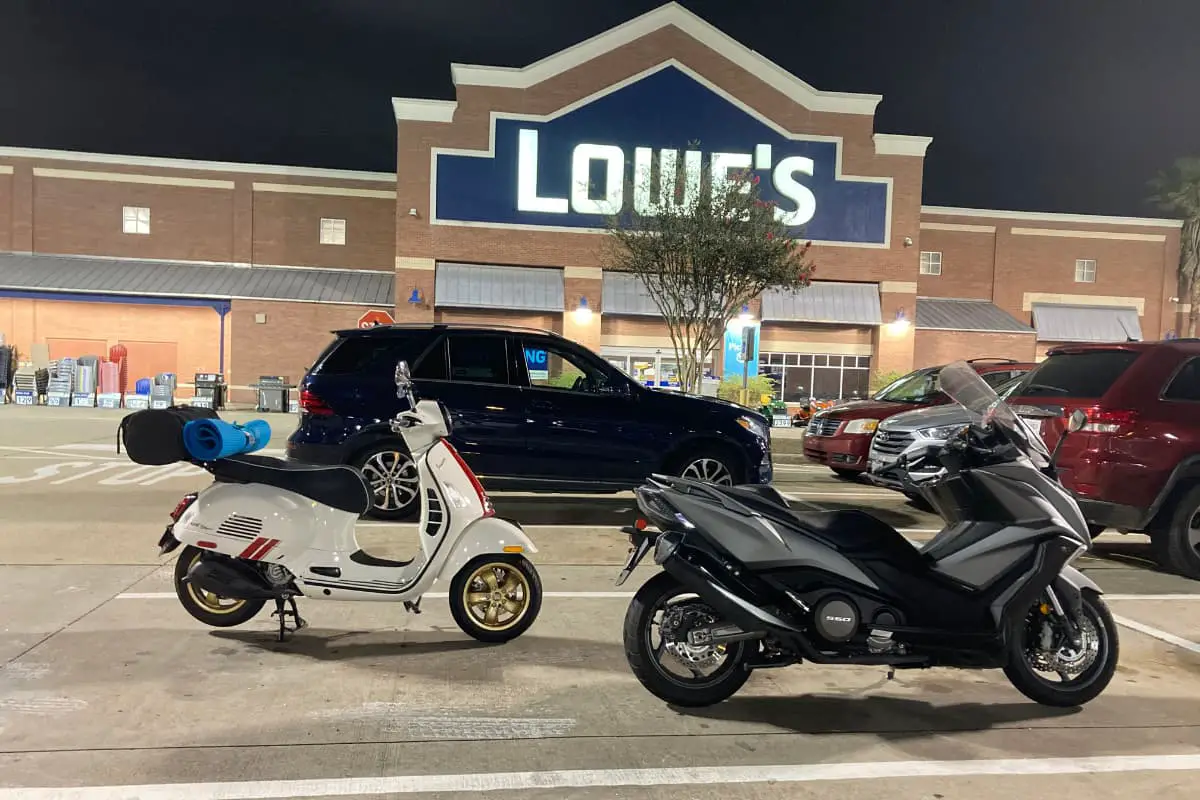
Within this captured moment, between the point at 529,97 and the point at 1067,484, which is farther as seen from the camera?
the point at 529,97

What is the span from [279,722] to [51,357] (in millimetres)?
32262

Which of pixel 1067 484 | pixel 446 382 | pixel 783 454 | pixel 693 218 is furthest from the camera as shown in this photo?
pixel 783 454

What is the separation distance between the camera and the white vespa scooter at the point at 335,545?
4645mm

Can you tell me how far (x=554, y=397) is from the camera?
26.7ft

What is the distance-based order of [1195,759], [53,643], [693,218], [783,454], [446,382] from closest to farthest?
[1195,759] < [53,643] < [446,382] < [693,218] < [783,454]

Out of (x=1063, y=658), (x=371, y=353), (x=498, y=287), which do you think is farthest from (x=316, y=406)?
(x=498, y=287)

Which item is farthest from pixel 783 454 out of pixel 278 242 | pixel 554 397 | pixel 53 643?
pixel 278 242

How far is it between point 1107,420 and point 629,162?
22.7 metres

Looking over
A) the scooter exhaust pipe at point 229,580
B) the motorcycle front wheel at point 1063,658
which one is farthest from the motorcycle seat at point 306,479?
the motorcycle front wheel at point 1063,658

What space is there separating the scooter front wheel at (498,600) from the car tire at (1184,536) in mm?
5632

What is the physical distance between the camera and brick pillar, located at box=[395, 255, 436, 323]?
27.1m

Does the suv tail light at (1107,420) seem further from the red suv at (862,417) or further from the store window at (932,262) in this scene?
the store window at (932,262)

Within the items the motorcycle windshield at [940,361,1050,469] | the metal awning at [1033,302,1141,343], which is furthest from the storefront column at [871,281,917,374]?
the motorcycle windshield at [940,361,1050,469]

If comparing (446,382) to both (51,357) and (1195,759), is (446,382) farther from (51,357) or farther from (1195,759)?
(51,357)
